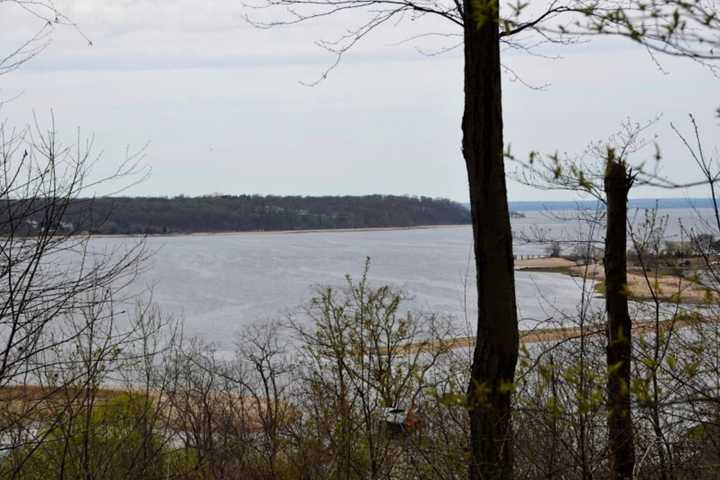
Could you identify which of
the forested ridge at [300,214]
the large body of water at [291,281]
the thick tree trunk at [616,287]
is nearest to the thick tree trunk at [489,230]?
the thick tree trunk at [616,287]

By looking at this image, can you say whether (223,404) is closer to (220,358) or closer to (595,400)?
(220,358)

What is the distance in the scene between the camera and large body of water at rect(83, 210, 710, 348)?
29.0 meters

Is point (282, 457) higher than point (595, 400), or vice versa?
point (595, 400)

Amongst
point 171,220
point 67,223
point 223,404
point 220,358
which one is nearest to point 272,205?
point 171,220

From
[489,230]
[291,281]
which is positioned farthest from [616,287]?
[291,281]

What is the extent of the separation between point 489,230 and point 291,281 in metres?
41.0

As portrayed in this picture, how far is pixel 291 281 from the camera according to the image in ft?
149

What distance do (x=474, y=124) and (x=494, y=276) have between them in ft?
2.78

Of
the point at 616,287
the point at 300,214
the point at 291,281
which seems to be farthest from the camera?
the point at 300,214

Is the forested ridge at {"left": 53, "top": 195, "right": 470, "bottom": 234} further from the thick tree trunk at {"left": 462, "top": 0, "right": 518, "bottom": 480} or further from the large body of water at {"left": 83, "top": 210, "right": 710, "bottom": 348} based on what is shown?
the thick tree trunk at {"left": 462, "top": 0, "right": 518, "bottom": 480}

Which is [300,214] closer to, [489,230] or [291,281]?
[291,281]

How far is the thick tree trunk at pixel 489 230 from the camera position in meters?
4.71

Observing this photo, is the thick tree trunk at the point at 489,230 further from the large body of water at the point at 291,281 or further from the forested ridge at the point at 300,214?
the forested ridge at the point at 300,214

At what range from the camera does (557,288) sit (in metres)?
35.6
